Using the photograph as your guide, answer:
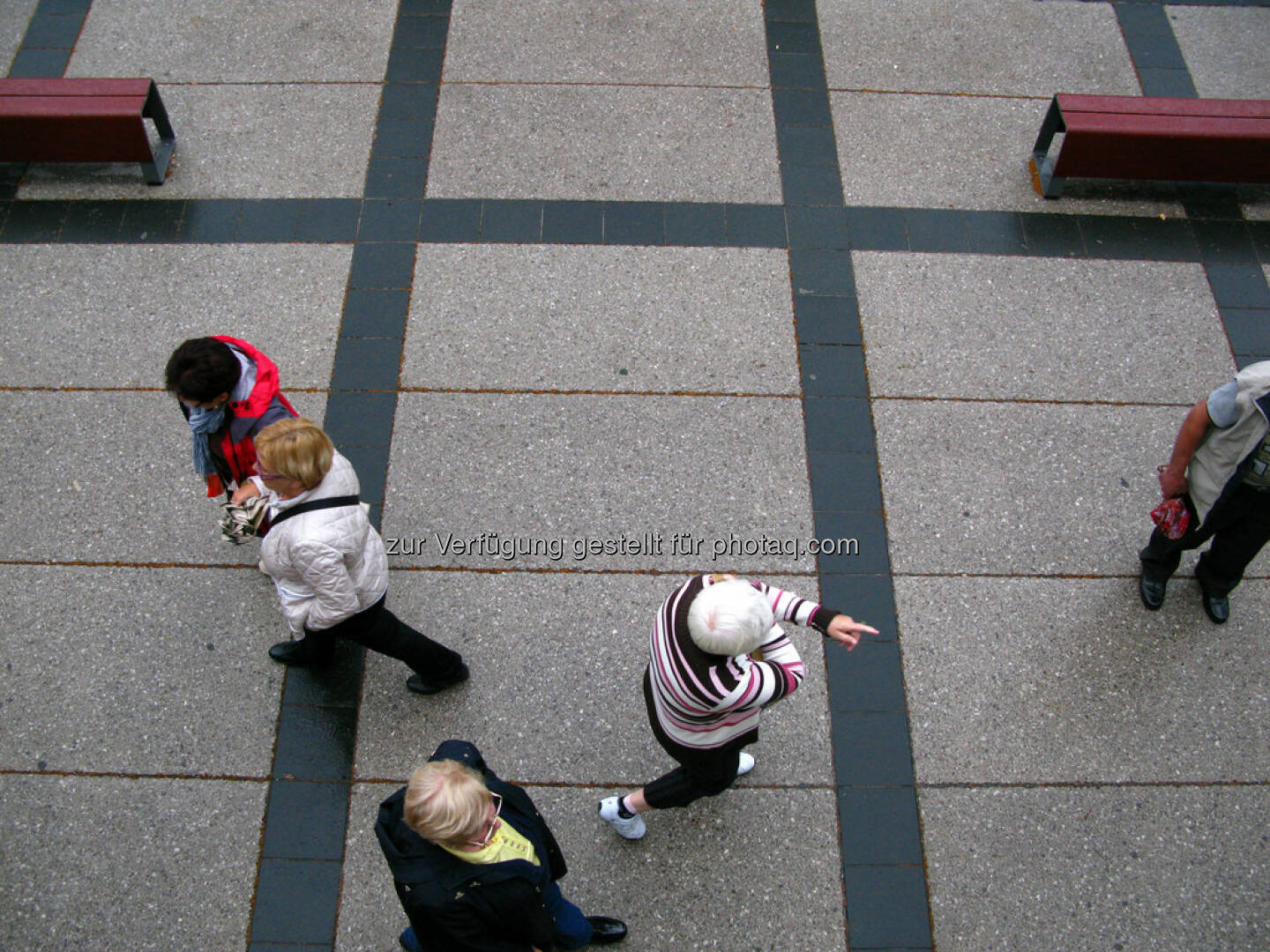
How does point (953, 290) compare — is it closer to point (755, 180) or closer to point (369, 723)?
point (755, 180)

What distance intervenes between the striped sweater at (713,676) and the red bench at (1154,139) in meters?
3.95

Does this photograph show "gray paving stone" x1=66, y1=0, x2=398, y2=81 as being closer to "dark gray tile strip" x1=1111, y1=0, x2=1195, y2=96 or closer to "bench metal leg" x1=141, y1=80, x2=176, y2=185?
"bench metal leg" x1=141, y1=80, x2=176, y2=185

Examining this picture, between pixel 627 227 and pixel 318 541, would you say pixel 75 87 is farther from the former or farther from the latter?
pixel 318 541

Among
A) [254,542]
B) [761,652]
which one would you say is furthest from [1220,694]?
[254,542]

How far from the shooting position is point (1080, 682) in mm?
4090

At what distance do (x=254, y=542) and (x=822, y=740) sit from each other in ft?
9.12

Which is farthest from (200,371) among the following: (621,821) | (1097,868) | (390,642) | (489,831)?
(1097,868)

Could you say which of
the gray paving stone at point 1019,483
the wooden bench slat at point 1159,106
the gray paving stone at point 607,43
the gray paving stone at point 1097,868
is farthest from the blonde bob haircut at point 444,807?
the wooden bench slat at point 1159,106

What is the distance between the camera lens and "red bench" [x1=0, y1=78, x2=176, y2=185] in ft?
17.7

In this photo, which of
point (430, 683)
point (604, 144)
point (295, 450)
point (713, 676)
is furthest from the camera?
point (604, 144)

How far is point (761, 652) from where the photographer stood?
307cm

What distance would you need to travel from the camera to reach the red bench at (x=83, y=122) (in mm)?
5383

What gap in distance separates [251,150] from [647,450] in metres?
3.29

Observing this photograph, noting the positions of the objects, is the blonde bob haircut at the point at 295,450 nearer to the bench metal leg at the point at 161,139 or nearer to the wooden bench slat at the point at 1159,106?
the bench metal leg at the point at 161,139
